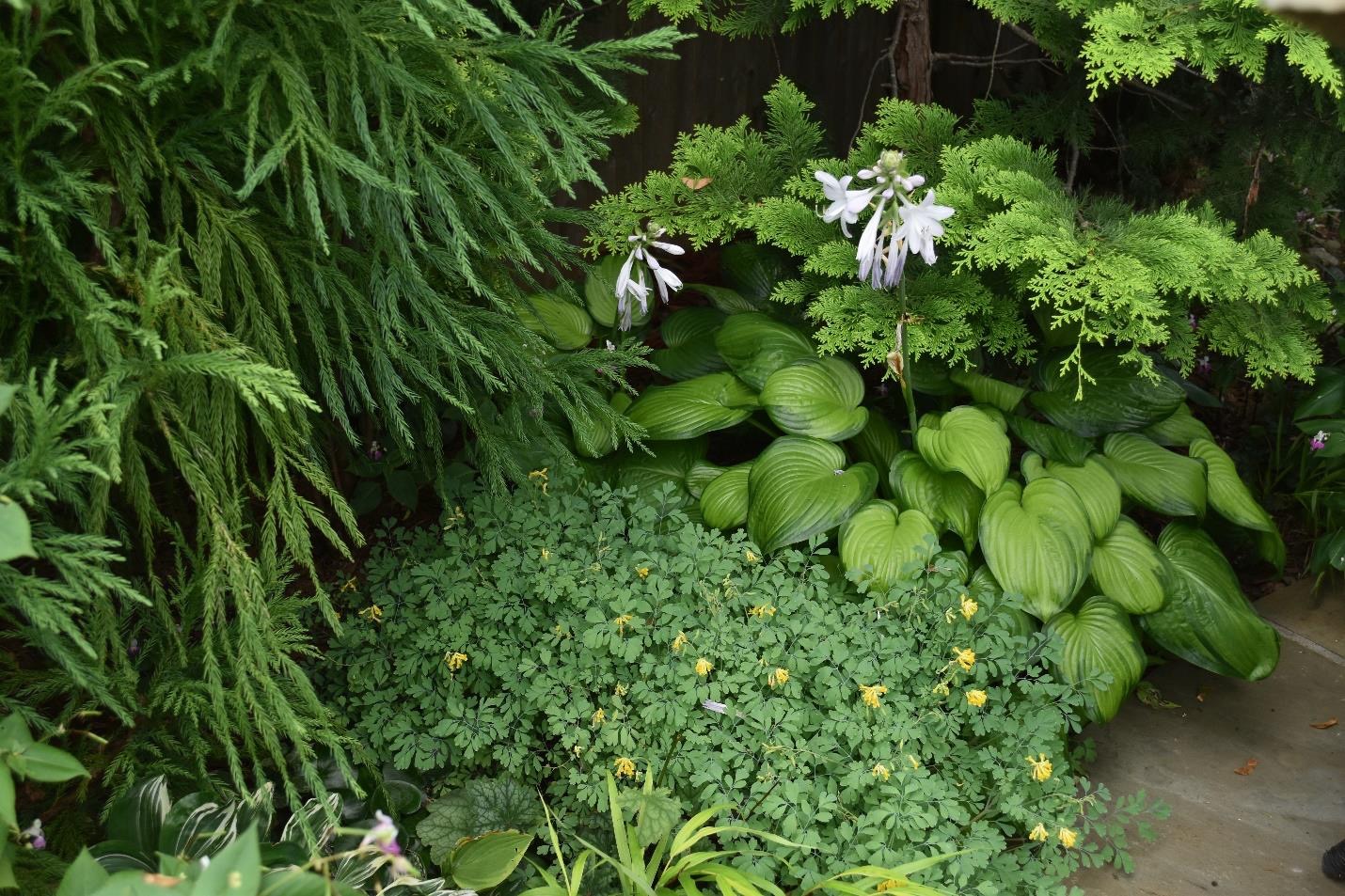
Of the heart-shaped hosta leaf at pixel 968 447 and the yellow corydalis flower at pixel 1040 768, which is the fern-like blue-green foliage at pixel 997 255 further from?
the yellow corydalis flower at pixel 1040 768

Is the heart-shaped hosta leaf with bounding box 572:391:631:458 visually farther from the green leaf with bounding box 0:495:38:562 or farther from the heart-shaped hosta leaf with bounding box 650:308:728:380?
the green leaf with bounding box 0:495:38:562

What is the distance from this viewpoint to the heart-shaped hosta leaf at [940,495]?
2.80 metres

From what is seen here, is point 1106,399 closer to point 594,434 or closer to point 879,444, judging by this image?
point 879,444

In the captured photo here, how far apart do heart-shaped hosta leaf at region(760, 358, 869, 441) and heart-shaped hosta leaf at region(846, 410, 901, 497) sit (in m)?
0.16

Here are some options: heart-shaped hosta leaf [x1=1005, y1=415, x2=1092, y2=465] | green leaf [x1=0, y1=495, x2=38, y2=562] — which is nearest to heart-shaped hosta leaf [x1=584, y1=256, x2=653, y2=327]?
heart-shaped hosta leaf [x1=1005, y1=415, x2=1092, y2=465]

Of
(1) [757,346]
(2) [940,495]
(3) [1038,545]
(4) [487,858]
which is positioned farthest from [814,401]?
(4) [487,858]

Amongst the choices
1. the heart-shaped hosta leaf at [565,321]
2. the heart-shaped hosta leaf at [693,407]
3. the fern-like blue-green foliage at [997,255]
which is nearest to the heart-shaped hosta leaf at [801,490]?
the heart-shaped hosta leaf at [693,407]

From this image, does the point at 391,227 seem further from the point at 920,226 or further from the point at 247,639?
the point at 920,226

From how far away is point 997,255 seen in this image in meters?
2.72

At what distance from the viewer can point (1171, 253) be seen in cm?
272

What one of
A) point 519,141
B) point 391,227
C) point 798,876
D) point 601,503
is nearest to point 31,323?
point 391,227

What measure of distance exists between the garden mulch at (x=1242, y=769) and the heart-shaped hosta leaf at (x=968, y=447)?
34.6 inches

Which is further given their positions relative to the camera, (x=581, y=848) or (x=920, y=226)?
(x=920, y=226)

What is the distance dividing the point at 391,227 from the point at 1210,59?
2088mm
